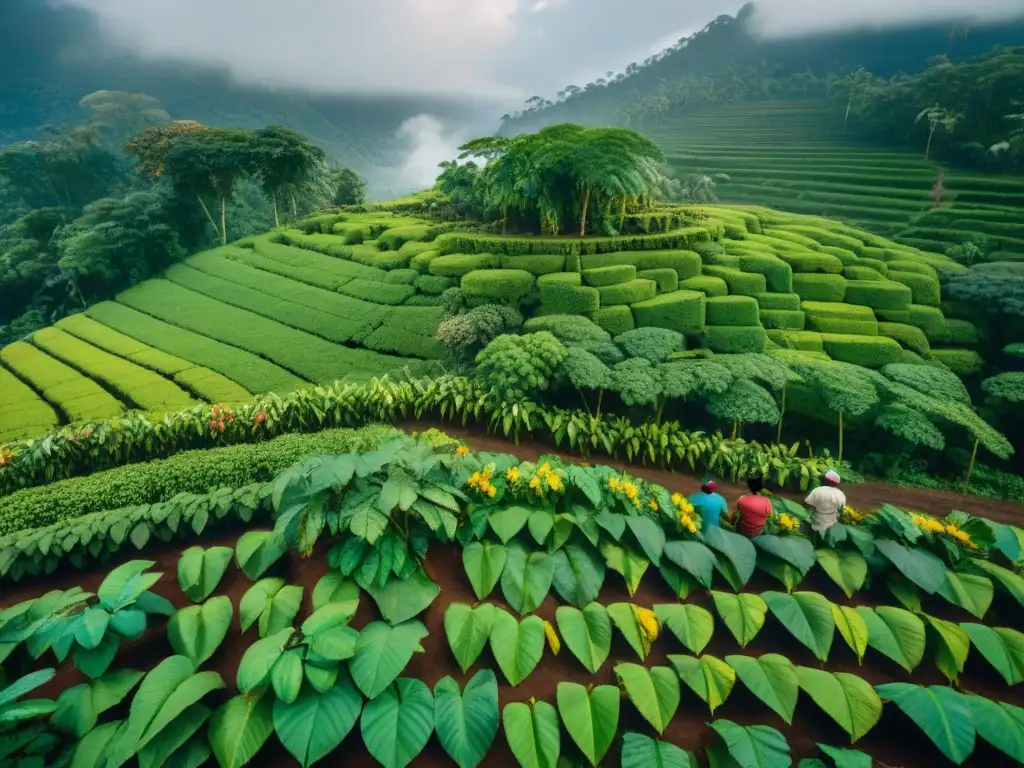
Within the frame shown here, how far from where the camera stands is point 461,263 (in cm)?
1331

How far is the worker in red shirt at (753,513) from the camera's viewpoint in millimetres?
4375

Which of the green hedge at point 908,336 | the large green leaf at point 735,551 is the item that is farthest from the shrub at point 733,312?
the large green leaf at point 735,551

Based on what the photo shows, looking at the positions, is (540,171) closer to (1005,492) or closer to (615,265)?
(615,265)

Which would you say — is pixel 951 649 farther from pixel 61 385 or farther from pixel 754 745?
pixel 61 385

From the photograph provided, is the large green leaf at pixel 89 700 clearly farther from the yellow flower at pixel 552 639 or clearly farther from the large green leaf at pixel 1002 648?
the large green leaf at pixel 1002 648

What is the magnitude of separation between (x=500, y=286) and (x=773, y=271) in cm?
674

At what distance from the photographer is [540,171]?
13055 millimetres

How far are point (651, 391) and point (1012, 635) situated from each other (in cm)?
483

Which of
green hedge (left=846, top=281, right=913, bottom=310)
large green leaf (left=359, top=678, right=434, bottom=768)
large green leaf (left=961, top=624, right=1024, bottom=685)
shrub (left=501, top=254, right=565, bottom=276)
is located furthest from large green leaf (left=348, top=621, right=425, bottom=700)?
green hedge (left=846, top=281, right=913, bottom=310)

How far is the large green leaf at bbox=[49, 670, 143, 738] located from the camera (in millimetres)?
2664

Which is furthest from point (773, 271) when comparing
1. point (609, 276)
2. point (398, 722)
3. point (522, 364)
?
point (398, 722)

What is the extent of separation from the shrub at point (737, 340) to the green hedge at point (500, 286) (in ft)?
14.0

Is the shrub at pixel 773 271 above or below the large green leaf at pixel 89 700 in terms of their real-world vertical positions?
above

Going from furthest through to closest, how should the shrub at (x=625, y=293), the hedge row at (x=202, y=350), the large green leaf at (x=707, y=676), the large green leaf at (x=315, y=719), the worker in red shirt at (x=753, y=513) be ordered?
the hedge row at (x=202, y=350) < the shrub at (x=625, y=293) < the worker in red shirt at (x=753, y=513) < the large green leaf at (x=707, y=676) < the large green leaf at (x=315, y=719)
